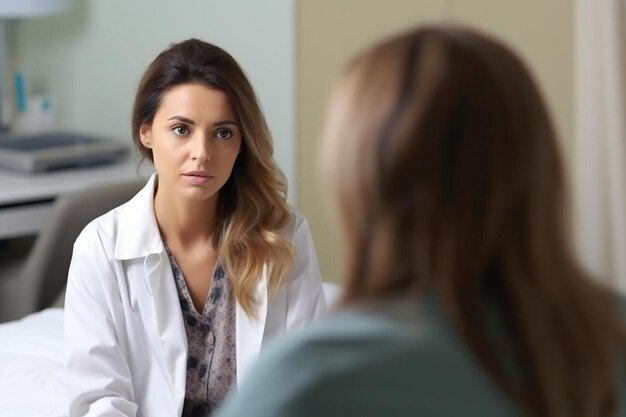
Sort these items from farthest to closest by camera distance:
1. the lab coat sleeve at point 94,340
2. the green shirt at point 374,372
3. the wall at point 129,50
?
the wall at point 129,50 → the lab coat sleeve at point 94,340 → the green shirt at point 374,372

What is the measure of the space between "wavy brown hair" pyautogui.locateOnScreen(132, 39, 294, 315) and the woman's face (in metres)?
0.02

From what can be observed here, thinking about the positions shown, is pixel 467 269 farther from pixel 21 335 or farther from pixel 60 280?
pixel 60 280

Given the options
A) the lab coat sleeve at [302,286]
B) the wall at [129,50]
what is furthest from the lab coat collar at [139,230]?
the wall at [129,50]

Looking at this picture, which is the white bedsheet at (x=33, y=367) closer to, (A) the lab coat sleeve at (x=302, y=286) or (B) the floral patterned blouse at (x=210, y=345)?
Answer: (B) the floral patterned blouse at (x=210, y=345)

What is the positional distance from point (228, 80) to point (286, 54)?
158cm

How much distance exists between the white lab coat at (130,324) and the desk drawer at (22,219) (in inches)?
55.7

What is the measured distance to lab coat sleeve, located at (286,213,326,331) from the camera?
199cm

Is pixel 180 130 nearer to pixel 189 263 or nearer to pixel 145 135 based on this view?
pixel 145 135

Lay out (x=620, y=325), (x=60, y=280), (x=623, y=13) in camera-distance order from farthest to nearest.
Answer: (x=60, y=280) → (x=623, y=13) → (x=620, y=325)

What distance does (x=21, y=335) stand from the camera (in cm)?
254

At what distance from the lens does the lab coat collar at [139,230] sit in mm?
1918

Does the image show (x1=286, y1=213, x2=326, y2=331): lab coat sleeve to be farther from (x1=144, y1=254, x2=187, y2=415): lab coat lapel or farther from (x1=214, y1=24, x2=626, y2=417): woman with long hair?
(x1=214, y1=24, x2=626, y2=417): woman with long hair

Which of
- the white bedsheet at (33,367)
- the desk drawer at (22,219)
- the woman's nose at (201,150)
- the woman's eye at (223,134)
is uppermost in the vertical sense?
the woman's eye at (223,134)

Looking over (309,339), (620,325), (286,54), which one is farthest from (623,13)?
(309,339)
